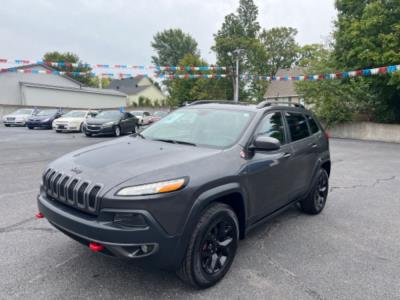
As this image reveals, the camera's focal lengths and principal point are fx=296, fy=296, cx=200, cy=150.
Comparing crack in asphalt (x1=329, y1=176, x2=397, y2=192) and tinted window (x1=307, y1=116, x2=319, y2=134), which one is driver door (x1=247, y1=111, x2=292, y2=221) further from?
crack in asphalt (x1=329, y1=176, x2=397, y2=192)

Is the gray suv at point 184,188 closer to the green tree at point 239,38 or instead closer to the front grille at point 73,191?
the front grille at point 73,191

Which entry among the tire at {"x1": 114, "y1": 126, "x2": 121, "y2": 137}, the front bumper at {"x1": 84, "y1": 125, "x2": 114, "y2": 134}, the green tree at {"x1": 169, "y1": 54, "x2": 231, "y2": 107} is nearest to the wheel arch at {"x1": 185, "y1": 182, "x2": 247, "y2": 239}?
the front bumper at {"x1": 84, "y1": 125, "x2": 114, "y2": 134}

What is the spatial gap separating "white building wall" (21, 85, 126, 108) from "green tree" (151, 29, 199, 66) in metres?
22.5

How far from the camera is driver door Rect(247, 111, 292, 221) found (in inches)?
122

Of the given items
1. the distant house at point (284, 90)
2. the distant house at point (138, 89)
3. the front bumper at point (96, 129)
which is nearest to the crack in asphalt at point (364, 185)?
the front bumper at point (96, 129)

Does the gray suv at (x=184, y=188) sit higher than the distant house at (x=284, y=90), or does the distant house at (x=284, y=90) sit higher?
the distant house at (x=284, y=90)

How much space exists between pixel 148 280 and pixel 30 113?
24.7 m

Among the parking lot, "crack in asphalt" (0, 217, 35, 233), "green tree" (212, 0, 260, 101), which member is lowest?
the parking lot

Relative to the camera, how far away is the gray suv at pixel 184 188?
225 cm

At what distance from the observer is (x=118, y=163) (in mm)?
2600

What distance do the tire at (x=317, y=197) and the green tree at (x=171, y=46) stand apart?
6153cm

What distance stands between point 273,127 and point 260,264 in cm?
160

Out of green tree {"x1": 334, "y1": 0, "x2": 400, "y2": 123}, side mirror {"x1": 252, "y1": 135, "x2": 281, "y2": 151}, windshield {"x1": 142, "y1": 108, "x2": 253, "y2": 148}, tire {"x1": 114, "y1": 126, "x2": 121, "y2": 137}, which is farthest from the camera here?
tire {"x1": 114, "y1": 126, "x2": 121, "y2": 137}

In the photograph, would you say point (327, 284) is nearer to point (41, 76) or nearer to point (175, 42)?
point (41, 76)
